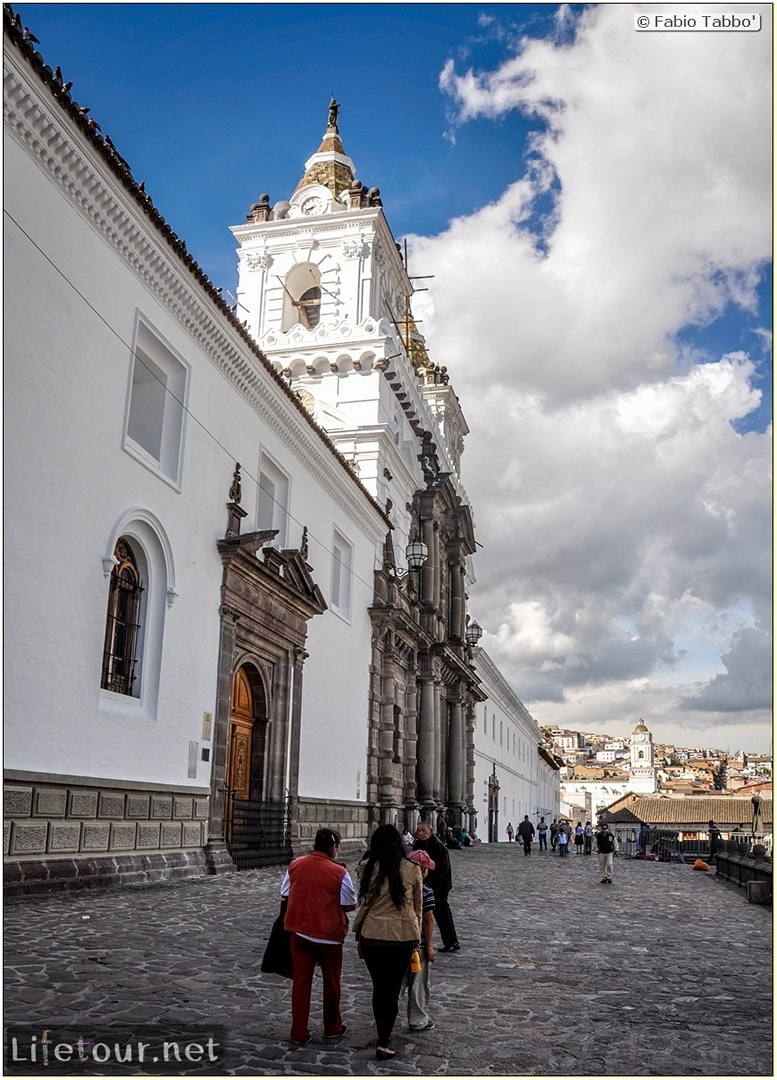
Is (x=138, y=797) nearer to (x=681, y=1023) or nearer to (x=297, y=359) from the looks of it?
(x=681, y=1023)

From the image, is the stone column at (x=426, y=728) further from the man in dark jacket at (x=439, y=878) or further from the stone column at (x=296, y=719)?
the man in dark jacket at (x=439, y=878)

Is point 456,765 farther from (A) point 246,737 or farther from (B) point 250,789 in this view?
(A) point 246,737

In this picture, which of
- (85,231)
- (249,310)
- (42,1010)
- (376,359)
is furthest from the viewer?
(249,310)

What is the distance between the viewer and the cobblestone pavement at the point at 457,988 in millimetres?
5398

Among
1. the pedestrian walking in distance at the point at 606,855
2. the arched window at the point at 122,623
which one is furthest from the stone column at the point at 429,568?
the arched window at the point at 122,623

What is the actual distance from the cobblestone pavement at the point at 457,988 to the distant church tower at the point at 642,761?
128m

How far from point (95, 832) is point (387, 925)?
6.75 metres

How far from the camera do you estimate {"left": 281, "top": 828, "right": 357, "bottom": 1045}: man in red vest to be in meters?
5.62

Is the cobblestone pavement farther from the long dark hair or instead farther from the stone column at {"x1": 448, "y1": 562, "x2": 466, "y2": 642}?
the stone column at {"x1": 448, "y1": 562, "x2": 466, "y2": 642}

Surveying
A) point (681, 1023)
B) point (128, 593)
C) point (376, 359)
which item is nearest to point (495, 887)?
point (128, 593)

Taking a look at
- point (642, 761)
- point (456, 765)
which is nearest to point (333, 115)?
point (456, 765)

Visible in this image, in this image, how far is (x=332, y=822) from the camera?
21.2 meters

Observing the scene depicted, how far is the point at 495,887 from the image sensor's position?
17.0 meters

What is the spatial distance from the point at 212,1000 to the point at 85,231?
8.72m
